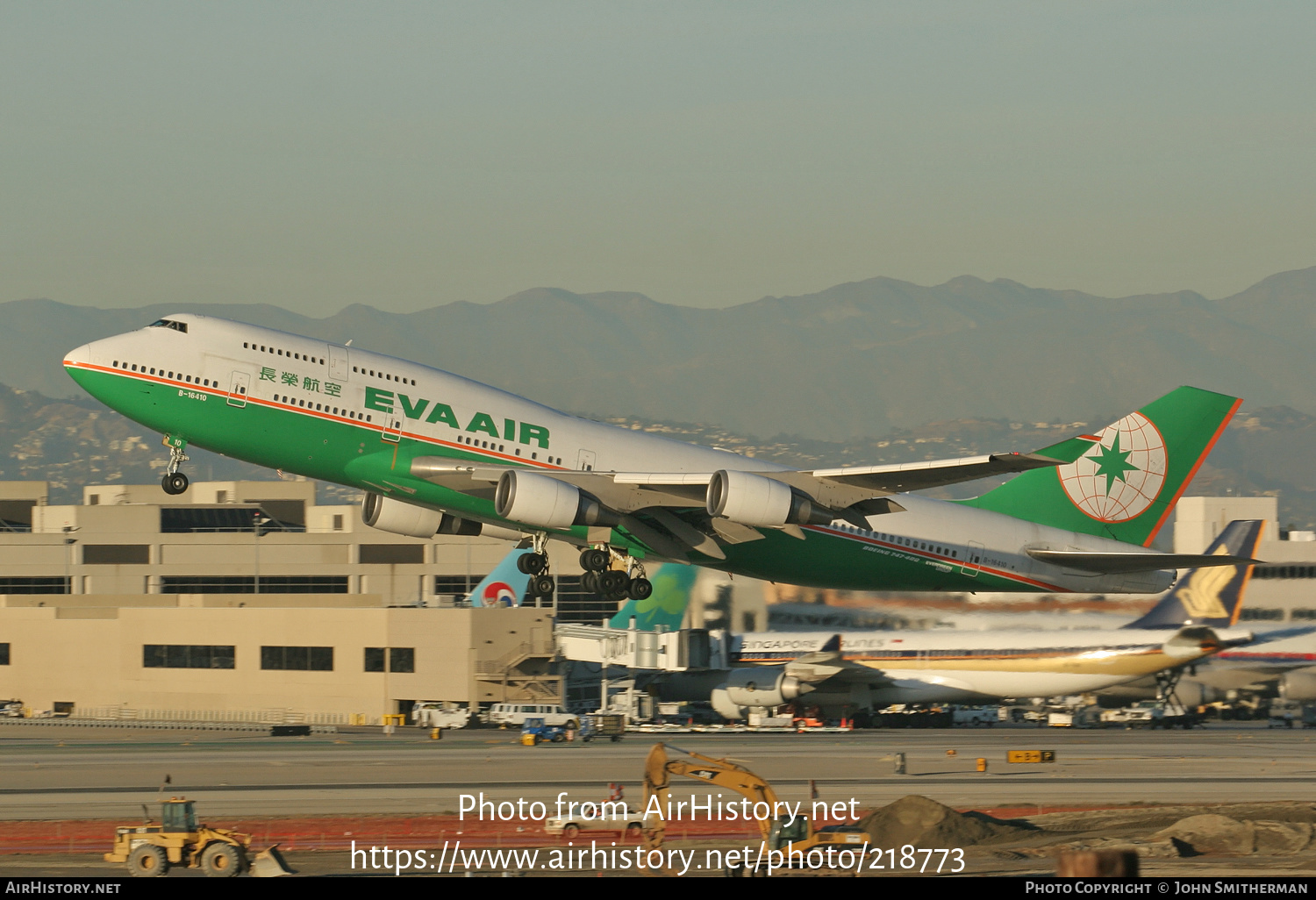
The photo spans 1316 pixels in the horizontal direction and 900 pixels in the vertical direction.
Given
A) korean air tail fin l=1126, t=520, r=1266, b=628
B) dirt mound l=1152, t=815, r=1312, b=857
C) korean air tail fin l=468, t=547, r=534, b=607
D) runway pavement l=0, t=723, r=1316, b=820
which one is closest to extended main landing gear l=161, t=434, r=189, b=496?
runway pavement l=0, t=723, r=1316, b=820

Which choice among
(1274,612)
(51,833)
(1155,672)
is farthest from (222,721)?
(1274,612)

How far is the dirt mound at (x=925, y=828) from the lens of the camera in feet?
118

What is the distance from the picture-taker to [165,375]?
39531mm

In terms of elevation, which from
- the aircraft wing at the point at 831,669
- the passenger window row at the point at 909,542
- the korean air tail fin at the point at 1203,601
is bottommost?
the aircraft wing at the point at 831,669

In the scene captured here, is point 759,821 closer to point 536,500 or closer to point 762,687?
point 536,500

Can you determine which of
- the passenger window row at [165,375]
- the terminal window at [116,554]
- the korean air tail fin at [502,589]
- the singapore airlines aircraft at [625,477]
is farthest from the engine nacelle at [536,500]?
the terminal window at [116,554]

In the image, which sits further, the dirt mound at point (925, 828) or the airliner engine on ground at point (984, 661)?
the airliner engine on ground at point (984, 661)

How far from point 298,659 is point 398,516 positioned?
1447 inches

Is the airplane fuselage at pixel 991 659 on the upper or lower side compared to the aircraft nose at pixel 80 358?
lower

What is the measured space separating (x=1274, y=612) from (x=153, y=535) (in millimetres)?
92484

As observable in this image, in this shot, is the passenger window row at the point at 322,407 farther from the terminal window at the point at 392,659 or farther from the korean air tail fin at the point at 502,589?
the korean air tail fin at the point at 502,589

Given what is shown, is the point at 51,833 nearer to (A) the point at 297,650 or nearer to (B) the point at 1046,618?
(A) the point at 297,650

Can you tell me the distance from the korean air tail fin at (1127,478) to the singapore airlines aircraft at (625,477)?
7cm

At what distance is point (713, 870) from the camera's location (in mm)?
32719
